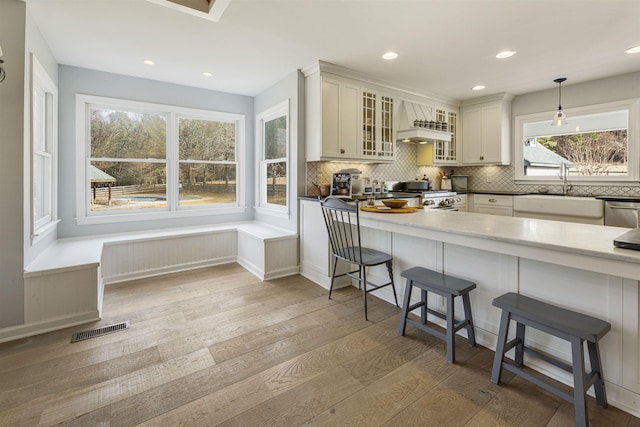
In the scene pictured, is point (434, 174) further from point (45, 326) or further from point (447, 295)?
point (45, 326)

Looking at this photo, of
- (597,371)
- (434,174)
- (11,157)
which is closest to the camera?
(597,371)

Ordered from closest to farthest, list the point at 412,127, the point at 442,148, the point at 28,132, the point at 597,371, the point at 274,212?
1. the point at 597,371
2. the point at 28,132
3. the point at 274,212
4. the point at 412,127
5. the point at 442,148

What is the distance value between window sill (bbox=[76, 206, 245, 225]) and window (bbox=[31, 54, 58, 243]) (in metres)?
0.36

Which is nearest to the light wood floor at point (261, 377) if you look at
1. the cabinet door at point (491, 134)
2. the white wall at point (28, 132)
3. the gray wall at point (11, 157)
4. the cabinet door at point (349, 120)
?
the gray wall at point (11, 157)

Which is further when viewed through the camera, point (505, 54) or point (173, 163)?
point (173, 163)

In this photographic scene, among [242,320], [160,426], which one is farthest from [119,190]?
[160,426]

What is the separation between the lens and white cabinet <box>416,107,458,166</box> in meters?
5.15

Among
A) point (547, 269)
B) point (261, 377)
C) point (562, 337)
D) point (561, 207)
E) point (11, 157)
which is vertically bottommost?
point (261, 377)

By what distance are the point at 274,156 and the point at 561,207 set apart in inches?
164

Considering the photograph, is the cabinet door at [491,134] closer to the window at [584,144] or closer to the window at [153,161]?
the window at [584,144]

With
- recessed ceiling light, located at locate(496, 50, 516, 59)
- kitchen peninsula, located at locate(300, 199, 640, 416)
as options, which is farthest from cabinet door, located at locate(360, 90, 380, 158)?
kitchen peninsula, located at locate(300, 199, 640, 416)

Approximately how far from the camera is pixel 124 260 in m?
3.70

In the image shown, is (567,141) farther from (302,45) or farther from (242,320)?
(242,320)

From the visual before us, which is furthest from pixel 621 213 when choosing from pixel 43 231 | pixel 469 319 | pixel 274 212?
pixel 43 231
